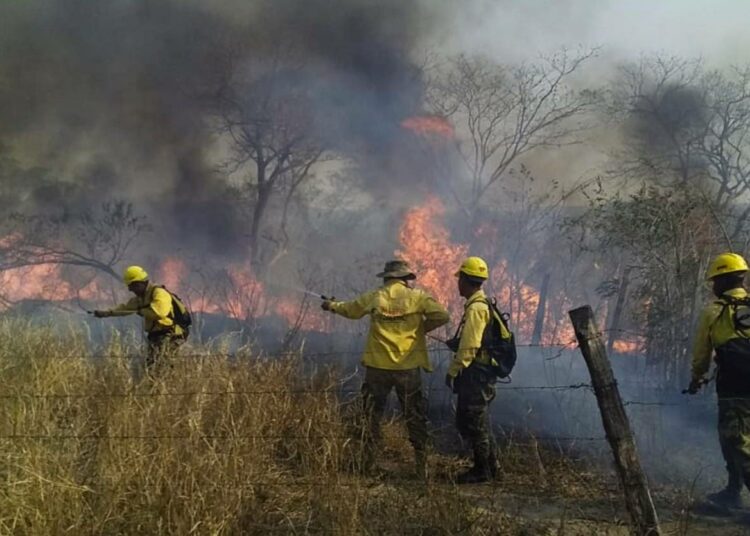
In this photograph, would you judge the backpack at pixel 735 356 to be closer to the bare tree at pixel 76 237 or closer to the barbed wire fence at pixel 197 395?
the barbed wire fence at pixel 197 395

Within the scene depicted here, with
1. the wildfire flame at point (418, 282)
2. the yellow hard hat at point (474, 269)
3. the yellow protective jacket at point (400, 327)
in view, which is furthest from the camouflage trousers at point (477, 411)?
the wildfire flame at point (418, 282)

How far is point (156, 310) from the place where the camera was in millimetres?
6645

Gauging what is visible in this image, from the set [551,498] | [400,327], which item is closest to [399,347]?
[400,327]

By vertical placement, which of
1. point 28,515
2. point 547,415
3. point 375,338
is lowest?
point 28,515

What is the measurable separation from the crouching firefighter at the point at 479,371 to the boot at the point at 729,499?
1459mm

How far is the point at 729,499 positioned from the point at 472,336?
6.44 ft

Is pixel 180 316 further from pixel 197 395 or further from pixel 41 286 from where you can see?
pixel 41 286

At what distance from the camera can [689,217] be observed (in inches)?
288

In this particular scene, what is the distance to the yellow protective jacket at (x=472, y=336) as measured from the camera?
15.8ft

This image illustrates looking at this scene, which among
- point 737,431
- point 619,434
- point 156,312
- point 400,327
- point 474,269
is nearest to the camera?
point 619,434

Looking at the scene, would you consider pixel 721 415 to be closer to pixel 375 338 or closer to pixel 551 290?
pixel 375 338

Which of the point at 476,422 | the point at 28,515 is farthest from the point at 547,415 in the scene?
the point at 28,515

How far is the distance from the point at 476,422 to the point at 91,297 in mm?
10081

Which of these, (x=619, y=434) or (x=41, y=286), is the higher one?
(x=41, y=286)
